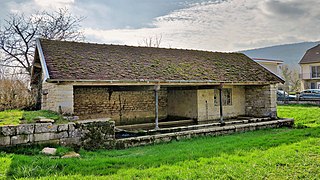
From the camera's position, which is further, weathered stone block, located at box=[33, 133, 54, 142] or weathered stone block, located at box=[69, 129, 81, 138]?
weathered stone block, located at box=[69, 129, 81, 138]

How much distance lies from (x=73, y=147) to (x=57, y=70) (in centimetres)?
306

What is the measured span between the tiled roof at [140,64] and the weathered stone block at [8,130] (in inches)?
98.9

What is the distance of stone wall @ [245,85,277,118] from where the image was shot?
1496 cm

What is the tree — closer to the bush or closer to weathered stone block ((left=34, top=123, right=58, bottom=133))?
the bush

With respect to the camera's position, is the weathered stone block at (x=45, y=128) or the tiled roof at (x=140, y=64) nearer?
the weathered stone block at (x=45, y=128)

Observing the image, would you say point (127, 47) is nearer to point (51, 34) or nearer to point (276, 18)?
point (276, 18)

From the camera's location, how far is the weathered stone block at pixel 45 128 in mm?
7266

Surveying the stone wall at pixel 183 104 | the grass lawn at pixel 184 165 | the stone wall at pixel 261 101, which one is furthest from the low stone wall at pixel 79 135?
the stone wall at pixel 261 101

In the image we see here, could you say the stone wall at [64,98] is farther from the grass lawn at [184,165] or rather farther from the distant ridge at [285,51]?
the distant ridge at [285,51]

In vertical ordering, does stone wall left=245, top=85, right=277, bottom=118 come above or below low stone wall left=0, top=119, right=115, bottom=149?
above

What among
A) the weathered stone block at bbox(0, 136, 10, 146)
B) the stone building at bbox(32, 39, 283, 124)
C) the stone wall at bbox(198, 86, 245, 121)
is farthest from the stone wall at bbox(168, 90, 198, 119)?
the weathered stone block at bbox(0, 136, 10, 146)

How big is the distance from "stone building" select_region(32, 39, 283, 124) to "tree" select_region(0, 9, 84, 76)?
548 centimetres

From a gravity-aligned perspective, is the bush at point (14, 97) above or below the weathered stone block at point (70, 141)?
above

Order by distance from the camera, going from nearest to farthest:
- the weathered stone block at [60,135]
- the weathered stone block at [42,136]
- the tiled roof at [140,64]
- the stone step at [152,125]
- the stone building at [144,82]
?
the weathered stone block at [42,136] < the weathered stone block at [60,135] < the stone building at [144,82] < the tiled roof at [140,64] < the stone step at [152,125]
